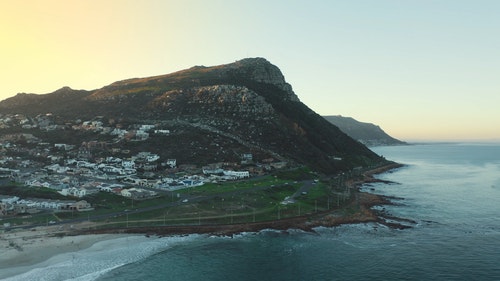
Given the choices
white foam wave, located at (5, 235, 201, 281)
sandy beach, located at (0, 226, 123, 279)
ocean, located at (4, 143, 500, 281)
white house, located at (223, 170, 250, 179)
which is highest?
white house, located at (223, 170, 250, 179)

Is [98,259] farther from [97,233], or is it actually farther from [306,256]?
[306,256]

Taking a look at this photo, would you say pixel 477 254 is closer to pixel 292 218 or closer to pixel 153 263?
pixel 292 218

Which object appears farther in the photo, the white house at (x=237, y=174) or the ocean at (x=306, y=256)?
the white house at (x=237, y=174)

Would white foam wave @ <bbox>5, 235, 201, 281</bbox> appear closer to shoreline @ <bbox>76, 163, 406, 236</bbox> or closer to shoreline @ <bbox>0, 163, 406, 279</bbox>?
shoreline @ <bbox>0, 163, 406, 279</bbox>

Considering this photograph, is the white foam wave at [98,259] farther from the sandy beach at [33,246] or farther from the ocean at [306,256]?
the sandy beach at [33,246]

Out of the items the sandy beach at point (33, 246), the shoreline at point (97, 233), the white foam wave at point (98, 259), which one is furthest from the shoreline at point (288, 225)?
the sandy beach at point (33, 246)

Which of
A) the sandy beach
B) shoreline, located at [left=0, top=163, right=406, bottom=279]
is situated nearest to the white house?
shoreline, located at [left=0, top=163, right=406, bottom=279]

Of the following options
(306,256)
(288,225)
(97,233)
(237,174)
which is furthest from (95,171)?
(306,256)
